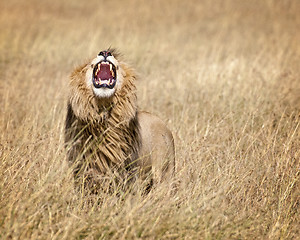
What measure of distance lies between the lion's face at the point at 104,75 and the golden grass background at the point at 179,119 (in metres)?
0.56

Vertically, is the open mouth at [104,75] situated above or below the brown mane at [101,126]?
above

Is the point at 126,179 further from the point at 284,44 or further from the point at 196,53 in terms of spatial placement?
the point at 284,44

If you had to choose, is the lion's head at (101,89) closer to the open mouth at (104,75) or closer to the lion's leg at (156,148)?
the open mouth at (104,75)

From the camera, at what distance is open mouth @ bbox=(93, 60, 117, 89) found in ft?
11.0

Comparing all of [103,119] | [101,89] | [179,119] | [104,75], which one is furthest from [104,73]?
[179,119]

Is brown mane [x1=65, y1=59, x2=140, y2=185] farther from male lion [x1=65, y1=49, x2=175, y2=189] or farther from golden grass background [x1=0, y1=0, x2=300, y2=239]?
golden grass background [x1=0, y1=0, x2=300, y2=239]

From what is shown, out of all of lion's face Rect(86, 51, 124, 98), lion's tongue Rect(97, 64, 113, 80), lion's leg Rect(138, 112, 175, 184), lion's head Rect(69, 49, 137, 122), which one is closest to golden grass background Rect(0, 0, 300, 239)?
lion's leg Rect(138, 112, 175, 184)

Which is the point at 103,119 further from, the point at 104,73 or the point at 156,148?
the point at 156,148

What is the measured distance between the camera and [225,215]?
2998 mm

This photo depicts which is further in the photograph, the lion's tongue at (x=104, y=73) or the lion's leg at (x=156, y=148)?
the lion's leg at (x=156, y=148)

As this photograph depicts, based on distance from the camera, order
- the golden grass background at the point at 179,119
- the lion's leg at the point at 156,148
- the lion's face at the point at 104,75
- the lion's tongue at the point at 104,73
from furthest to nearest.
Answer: the lion's leg at the point at 156,148 < the lion's tongue at the point at 104,73 < the lion's face at the point at 104,75 < the golden grass background at the point at 179,119

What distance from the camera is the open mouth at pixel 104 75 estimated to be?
3367 mm

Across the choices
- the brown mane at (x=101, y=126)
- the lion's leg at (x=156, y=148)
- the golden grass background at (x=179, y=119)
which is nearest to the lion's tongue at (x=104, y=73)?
the brown mane at (x=101, y=126)

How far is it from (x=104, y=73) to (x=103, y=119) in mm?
385
